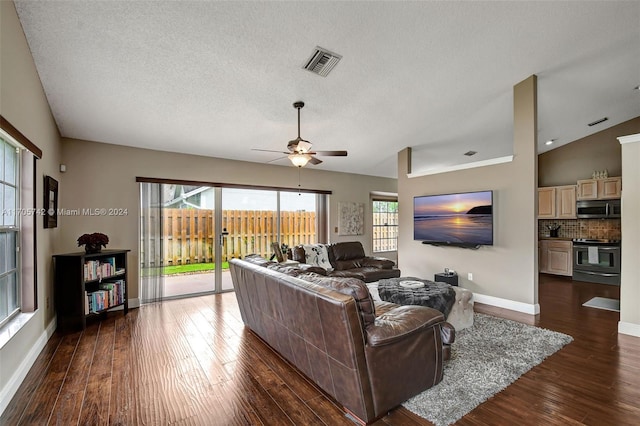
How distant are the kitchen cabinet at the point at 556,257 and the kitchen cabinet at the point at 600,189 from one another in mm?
1084

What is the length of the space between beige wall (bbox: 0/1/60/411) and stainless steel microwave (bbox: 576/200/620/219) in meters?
8.84

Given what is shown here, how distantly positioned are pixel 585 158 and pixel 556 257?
230 centimetres

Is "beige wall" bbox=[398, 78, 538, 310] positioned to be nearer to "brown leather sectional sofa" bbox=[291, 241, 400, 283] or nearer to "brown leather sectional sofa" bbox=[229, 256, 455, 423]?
"brown leather sectional sofa" bbox=[291, 241, 400, 283]

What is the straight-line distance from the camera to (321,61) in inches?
A: 129

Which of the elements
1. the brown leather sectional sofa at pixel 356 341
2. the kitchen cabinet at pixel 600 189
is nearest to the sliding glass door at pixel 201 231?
the brown leather sectional sofa at pixel 356 341

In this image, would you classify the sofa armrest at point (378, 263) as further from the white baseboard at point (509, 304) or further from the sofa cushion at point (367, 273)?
the white baseboard at point (509, 304)

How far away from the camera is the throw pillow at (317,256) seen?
217 inches

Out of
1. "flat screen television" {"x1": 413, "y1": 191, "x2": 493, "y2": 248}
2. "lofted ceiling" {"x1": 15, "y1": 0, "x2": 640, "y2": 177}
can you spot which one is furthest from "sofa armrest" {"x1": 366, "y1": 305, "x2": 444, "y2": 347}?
"flat screen television" {"x1": 413, "y1": 191, "x2": 493, "y2": 248}

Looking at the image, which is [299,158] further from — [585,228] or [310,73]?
[585,228]

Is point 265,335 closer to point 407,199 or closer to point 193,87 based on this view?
point 193,87

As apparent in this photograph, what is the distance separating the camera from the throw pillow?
18.1 feet

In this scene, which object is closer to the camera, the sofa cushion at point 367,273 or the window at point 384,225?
the sofa cushion at point 367,273

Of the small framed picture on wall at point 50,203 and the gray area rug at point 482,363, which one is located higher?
the small framed picture on wall at point 50,203

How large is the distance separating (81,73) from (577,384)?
209 inches
